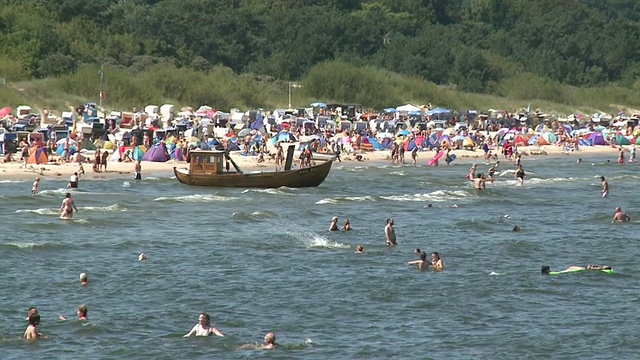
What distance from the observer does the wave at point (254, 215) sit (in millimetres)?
47562

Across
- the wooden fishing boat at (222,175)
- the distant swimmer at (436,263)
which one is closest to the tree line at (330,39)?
the wooden fishing boat at (222,175)

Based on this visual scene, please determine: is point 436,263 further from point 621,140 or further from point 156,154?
point 621,140

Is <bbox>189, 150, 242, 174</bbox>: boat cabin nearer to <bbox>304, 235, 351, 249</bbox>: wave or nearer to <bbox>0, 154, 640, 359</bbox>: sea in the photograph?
<bbox>0, 154, 640, 359</bbox>: sea

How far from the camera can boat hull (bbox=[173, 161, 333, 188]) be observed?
55.3 metres

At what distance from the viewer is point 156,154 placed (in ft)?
211

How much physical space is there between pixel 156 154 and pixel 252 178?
1077 centimetres

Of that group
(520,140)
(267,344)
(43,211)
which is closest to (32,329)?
(267,344)

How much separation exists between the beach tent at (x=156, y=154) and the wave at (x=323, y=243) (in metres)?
23.3

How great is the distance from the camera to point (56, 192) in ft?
168

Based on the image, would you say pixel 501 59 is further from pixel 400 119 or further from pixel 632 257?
pixel 632 257

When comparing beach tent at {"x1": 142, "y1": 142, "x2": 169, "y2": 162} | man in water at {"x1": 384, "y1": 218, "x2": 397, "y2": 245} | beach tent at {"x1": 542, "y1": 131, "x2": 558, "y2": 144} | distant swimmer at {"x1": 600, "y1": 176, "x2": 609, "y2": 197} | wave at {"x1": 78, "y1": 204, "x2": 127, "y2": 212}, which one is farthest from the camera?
beach tent at {"x1": 542, "y1": 131, "x2": 558, "y2": 144}

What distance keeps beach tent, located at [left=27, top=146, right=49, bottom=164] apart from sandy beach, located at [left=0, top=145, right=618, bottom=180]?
1.34 ft

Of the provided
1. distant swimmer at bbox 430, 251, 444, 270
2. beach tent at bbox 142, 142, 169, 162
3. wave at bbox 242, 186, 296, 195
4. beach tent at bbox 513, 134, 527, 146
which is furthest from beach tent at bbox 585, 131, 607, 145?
distant swimmer at bbox 430, 251, 444, 270

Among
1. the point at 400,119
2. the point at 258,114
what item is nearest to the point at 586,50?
the point at 400,119
